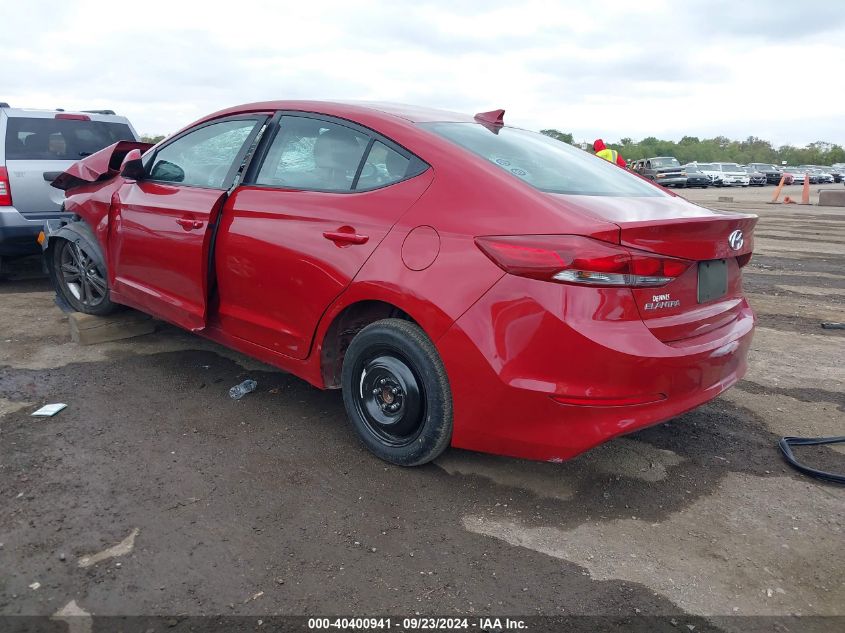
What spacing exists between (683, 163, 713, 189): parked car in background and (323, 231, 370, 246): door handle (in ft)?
132

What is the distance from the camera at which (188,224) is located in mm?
3936

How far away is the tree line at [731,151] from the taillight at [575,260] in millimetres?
96602

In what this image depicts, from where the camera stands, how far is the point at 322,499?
2.95 m

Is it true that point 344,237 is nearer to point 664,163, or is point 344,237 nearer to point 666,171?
point 666,171

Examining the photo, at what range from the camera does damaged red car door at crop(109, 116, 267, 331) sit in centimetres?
390

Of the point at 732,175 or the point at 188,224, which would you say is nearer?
the point at 188,224

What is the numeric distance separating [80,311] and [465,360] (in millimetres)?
3698

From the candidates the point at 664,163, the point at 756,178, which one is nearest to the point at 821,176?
the point at 756,178

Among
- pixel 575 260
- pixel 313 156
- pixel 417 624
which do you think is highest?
pixel 313 156

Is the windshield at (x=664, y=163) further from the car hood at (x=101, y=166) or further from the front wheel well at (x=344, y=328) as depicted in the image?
the front wheel well at (x=344, y=328)

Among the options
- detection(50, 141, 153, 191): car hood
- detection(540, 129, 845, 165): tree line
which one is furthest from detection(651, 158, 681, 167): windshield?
detection(540, 129, 845, 165): tree line

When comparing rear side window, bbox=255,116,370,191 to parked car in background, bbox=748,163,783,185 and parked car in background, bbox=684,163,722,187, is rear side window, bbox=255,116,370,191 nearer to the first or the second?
parked car in background, bbox=684,163,722,187

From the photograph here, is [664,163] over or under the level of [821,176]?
over

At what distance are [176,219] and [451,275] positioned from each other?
2040mm
